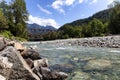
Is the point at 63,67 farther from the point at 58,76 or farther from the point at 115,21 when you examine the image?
the point at 115,21

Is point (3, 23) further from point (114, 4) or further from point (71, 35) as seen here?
point (71, 35)

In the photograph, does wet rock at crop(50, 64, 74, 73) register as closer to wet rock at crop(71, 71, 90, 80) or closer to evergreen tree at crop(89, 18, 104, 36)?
wet rock at crop(71, 71, 90, 80)

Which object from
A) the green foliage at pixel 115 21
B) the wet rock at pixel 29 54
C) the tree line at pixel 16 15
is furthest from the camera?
the green foliage at pixel 115 21

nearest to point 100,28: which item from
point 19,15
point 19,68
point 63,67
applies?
point 19,15

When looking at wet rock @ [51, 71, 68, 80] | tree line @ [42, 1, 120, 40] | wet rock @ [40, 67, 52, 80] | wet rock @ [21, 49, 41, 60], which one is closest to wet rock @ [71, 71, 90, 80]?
wet rock @ [51, 71, 68, 80]

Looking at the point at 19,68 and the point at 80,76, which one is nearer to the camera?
the point at 19,68

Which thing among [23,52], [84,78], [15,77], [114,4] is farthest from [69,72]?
[114,4]

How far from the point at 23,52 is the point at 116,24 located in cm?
6722

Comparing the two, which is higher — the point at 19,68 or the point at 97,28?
the point at 97,28

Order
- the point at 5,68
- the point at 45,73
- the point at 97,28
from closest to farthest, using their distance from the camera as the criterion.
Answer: the point at 5,68 → the point at 45,73 → the point at 97,28

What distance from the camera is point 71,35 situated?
4579 inches

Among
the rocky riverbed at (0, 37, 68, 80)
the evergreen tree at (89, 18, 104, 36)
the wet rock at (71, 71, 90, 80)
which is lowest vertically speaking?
the wet rock at (71, 71, 90, 80)

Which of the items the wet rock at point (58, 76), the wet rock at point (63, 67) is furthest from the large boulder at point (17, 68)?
the wet rock at point (63, 67)

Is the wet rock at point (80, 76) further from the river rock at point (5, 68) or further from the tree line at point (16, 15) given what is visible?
the tree line at point (16, 15)
